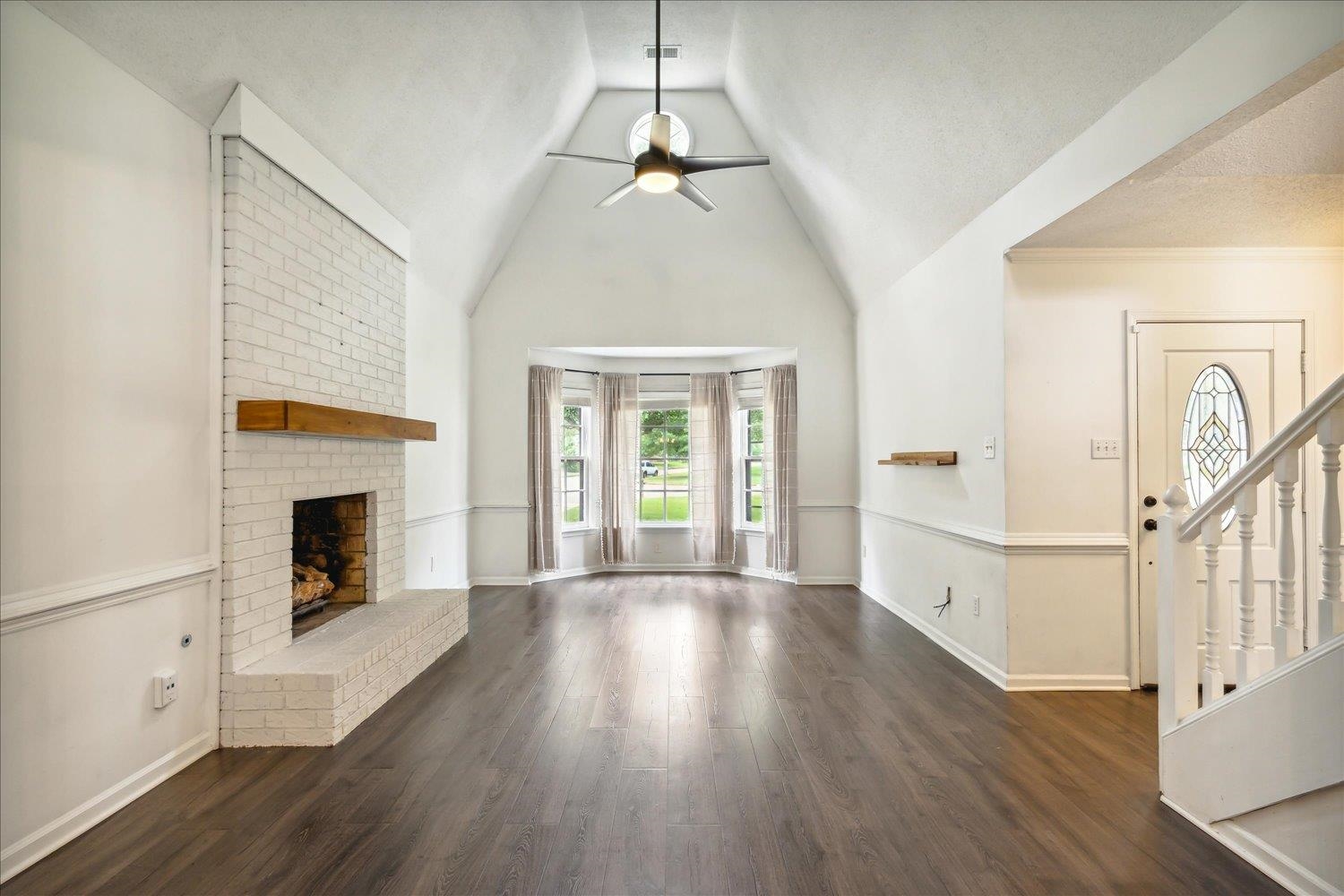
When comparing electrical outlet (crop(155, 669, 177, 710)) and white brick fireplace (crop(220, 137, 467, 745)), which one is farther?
white brick fireplace (crop(220, 137, 467, 745))

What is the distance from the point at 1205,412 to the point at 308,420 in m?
4.61

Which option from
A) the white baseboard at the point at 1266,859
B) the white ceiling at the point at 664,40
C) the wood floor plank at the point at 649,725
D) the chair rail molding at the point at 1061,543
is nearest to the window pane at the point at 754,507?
the wood floor plank at the point at 649,725

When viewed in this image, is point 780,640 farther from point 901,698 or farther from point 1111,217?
point 1111,217

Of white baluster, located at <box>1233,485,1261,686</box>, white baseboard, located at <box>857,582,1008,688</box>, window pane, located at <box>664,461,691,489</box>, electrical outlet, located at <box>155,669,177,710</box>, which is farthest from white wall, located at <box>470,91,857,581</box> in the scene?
white baluster, located at <box>1233,485,1261,686</box>

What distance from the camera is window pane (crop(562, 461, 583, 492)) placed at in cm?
721

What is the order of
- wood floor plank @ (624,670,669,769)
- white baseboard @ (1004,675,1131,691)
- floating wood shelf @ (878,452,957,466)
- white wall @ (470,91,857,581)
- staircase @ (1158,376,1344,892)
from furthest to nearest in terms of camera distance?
white wall @ (470,91,857,581) → floating wood shelf @ (878,452,957,466) → white baseboard @ (1004,675,1131,691) → wood floor plank @ (624,670,669,769) → staircase @ (1158,376,1344,892)

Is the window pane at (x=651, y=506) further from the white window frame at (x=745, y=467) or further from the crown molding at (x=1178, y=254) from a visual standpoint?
the crown molding at (x=1178, y=254)

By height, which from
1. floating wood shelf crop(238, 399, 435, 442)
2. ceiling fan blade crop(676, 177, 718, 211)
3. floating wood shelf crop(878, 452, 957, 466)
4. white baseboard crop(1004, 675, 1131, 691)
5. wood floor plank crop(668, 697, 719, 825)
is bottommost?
wood floor plank crop(668, 697, 719, 825)

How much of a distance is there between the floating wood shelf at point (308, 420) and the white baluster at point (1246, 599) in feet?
11.8

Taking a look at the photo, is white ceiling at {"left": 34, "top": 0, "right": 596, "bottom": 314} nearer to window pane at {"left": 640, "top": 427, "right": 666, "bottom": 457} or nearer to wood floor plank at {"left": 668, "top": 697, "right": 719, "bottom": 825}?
window pane at {"left": 640, "top": 427, "right": 666, "bottom": 457}

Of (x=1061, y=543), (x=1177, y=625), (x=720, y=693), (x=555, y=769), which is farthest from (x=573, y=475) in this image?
(x=1177, y=625)

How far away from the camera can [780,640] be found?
4613 millimetres

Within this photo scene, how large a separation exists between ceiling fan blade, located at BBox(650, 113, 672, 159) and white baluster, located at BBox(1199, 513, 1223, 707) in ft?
9.59

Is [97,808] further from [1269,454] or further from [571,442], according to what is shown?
[571,442]
